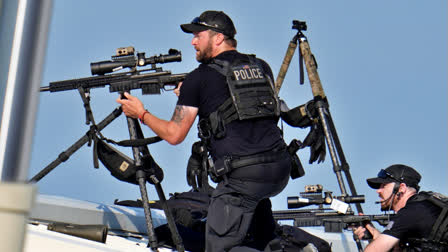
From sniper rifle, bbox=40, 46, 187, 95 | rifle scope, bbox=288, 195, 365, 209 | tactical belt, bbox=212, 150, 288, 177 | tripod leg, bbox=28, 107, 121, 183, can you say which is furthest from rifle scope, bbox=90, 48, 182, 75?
rifle scope, bbox=288, 195, 365, 209

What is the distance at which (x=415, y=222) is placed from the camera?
5.56 meters

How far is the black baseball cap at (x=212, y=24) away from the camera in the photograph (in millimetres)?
4691

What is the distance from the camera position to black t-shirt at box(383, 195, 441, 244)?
5551 mm

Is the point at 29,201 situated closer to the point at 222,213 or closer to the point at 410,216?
the point at 222,213

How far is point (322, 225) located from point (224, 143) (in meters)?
2.92

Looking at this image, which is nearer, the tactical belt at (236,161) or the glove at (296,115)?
the tactical belt at (236,161)

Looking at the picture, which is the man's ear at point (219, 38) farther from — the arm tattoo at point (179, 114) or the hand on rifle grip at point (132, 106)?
the hand on rifle grip at point (132, 106)

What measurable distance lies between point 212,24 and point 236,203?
48.8 inches

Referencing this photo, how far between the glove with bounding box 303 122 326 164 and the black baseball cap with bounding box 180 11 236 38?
2.11 metres

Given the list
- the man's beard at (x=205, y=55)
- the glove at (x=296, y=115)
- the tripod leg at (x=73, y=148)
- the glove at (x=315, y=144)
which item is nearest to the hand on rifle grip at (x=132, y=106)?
the man's beard at (x=205, y=55)

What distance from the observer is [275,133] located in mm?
4645

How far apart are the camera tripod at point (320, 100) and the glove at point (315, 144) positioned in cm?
27

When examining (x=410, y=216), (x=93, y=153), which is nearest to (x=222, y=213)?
(x=93, y=153)

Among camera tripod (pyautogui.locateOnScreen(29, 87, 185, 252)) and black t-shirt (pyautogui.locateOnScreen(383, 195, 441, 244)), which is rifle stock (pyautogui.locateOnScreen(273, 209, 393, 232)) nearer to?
black t-shirt (pyautogui.locateOnScreen(383, 195, 441, 244))
